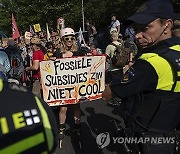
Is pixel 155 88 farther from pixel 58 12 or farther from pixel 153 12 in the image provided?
pixel 58 12

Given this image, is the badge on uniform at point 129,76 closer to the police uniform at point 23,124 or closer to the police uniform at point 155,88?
the police uniform at point 155,88

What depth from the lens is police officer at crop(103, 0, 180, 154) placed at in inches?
83.7

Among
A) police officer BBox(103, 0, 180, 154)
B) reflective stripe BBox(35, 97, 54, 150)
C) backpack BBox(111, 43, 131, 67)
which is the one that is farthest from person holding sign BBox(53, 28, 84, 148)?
reflective stripe BBox(35, 97, 54, 150)

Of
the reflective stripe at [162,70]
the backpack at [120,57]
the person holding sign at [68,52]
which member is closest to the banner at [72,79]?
the person holding sign at [68,52]

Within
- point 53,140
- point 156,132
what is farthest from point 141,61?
point 53,140

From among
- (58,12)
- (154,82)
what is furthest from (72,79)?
(58,12)

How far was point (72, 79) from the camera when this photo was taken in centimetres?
548

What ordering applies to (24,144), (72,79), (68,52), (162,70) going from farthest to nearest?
(72,79)
(68,52)
(162,70)
(24,144)

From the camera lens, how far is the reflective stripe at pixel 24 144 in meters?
0.99

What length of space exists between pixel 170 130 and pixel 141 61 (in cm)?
51

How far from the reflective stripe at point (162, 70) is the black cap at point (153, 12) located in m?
0.28

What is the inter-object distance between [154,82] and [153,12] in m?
0.49

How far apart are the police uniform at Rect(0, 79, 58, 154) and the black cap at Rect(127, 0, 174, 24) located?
1385 millimetres

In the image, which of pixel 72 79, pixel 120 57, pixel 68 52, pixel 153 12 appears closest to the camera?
pixel 153 12
